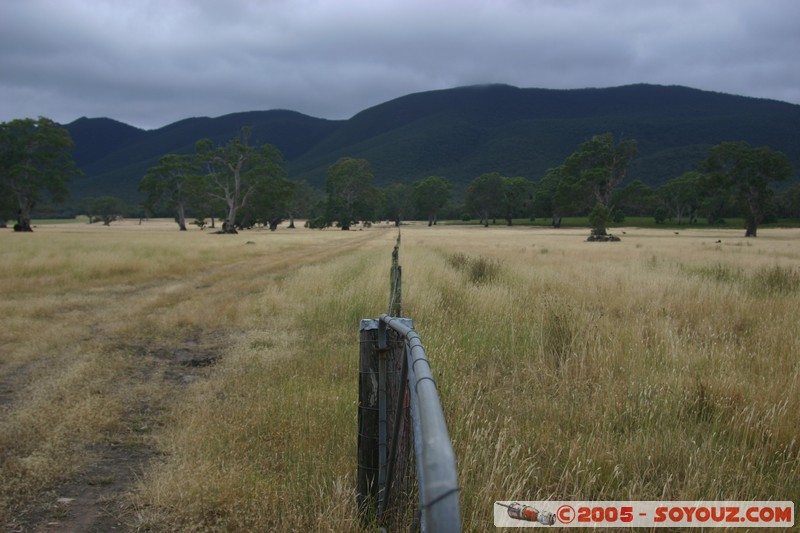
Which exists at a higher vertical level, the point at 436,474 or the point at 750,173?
the point at 750,173

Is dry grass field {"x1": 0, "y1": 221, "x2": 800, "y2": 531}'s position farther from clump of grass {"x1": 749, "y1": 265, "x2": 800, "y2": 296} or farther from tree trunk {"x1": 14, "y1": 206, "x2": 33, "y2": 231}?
tree trunk {"x1": 14, "y1": 206, "x2": 33, "y2": 231}

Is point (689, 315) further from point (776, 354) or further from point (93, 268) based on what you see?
point (93, 268)

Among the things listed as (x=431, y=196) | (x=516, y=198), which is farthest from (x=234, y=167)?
(x=516, y=198)

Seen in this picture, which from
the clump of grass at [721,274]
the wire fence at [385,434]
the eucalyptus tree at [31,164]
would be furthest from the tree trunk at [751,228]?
the eucalyptus tree at [31,164]

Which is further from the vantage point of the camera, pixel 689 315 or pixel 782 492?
pixel 689 315

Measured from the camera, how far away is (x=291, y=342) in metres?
8.39

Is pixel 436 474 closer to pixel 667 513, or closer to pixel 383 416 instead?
pixel 383 416

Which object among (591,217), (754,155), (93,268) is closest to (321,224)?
(591,217)

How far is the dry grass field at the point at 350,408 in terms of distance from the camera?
341cm

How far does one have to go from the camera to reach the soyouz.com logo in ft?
9.41

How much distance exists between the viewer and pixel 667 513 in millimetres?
3002

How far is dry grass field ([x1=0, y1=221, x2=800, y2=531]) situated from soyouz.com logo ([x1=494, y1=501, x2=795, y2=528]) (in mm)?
114

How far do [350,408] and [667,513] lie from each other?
9.44 ft

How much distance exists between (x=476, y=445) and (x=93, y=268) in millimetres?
19099
